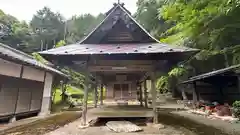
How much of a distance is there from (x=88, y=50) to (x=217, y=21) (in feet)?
17.8

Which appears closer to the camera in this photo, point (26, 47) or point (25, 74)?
point (25, 74)

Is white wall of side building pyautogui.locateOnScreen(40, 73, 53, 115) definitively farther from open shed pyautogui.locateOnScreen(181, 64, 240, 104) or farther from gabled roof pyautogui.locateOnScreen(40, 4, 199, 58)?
open shed pyautogui.locateOnScreen(181, 64, 240, 104)

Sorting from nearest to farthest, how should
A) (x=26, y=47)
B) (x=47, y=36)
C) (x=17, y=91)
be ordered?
(x=17, y=91), (x=26, y=47), (x=47, y=36)

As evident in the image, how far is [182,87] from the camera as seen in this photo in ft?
67.7

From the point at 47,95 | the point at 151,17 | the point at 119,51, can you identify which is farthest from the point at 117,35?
the point at 151,17

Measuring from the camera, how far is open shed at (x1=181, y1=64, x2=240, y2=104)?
1252cm

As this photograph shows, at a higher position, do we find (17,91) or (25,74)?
(25,74)

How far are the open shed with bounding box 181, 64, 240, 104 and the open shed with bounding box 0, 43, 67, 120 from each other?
34.2ft

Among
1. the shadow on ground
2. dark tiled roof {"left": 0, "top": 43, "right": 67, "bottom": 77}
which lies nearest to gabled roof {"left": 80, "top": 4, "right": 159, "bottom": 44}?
dark tiled roof {"left": 0, "top": 43, "right": 67, "bottom": 77}

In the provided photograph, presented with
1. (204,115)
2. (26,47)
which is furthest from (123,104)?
(26,47)

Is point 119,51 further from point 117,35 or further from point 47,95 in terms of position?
point 47,95

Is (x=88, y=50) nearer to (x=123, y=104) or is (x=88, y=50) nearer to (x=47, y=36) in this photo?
(x=123, y=104)

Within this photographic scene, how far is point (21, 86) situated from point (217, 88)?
13688 millimetres

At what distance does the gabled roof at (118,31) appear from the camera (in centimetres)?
748
